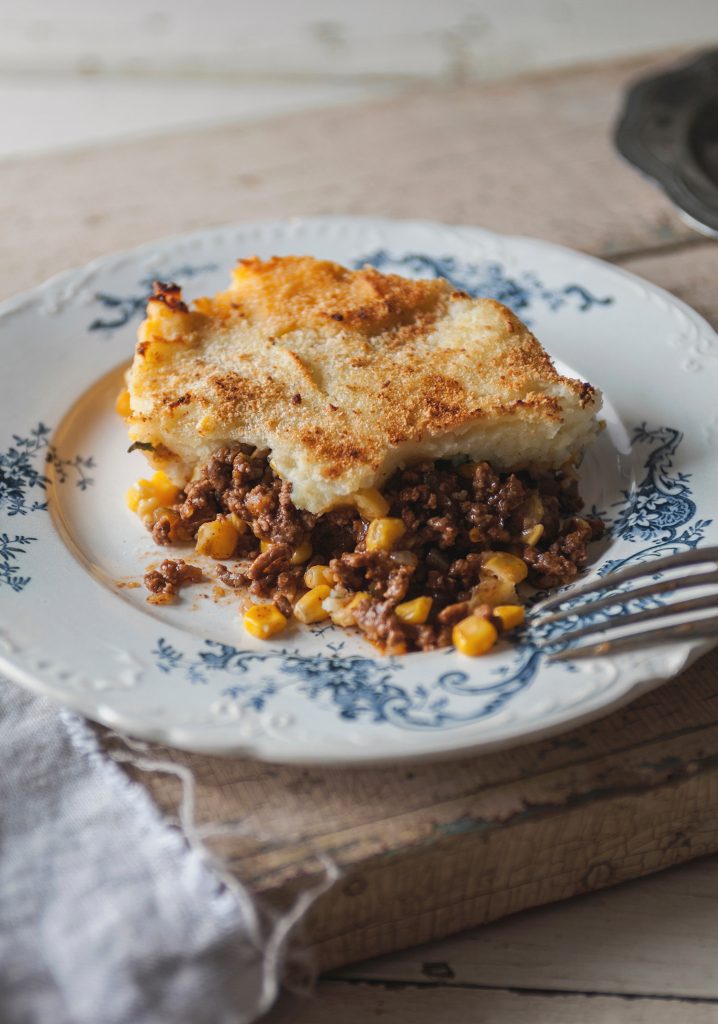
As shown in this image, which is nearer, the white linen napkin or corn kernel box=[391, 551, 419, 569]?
the white linen napkin

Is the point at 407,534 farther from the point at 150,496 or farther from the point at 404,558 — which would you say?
the point at 150,496

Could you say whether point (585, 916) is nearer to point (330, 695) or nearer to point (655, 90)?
point (330, 695)

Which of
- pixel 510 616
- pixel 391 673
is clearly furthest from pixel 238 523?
pixel 510 616

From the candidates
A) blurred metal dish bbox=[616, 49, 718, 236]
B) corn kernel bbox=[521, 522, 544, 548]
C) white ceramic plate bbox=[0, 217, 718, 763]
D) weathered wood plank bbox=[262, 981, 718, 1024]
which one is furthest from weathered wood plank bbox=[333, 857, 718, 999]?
blurred metal dish bbox=[616, 49, 718, 236]

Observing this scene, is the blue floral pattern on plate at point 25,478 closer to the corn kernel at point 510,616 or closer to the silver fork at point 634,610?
the corn kernel at point 510,616

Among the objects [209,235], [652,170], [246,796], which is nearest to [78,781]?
[246,796]

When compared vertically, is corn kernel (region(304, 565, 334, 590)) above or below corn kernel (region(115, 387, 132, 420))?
below

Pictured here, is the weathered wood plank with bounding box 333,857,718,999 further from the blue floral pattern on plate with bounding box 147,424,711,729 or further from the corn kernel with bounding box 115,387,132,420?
the corn kernel with bounding box 115,387,132,420
